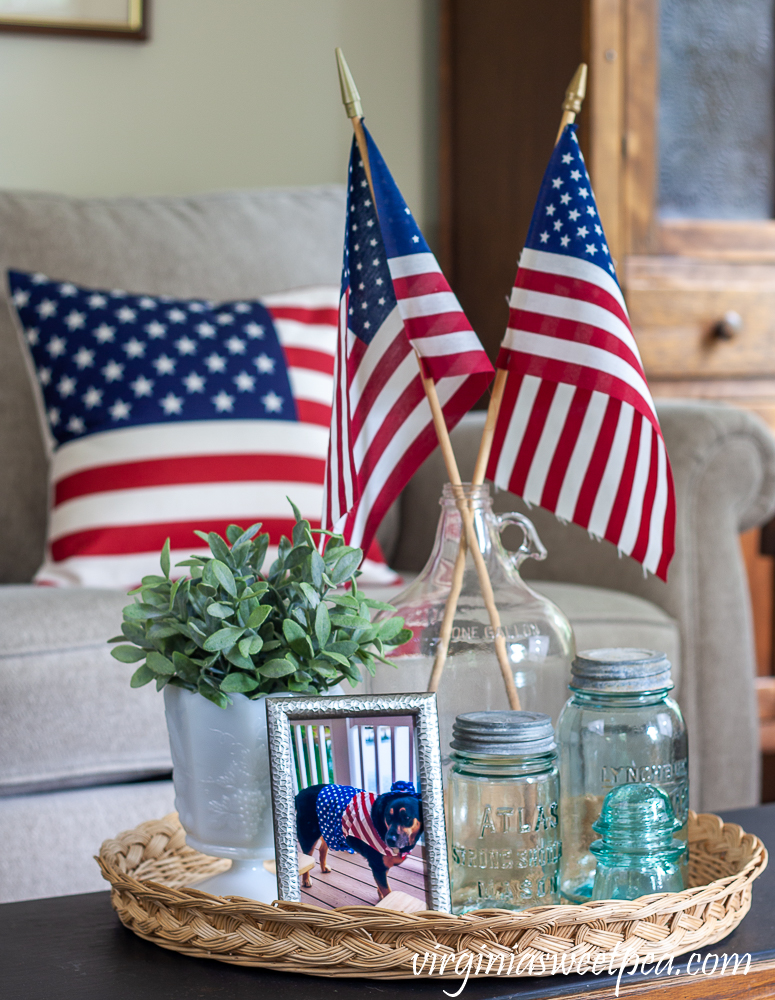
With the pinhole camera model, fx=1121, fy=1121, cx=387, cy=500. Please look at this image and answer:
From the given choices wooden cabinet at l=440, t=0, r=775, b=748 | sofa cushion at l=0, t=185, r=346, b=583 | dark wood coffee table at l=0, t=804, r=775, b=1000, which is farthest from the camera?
wooden cabinet at l=440, t=0, r=775, b=748

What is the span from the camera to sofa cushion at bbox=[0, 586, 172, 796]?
110cm

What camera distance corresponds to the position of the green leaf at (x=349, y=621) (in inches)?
26.8

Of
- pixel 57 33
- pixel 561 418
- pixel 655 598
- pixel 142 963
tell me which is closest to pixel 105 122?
pixel 57 33

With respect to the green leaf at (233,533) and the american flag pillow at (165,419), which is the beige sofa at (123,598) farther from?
the green leaf at (233,533)

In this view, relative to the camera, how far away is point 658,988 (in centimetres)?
60

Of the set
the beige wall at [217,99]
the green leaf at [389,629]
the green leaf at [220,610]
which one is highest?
the beige wall at [217,99]

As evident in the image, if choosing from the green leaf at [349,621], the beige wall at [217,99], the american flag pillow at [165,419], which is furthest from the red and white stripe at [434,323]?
the beige wall at [217,99]

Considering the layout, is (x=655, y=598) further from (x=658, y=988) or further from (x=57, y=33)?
(x=57, y=33)

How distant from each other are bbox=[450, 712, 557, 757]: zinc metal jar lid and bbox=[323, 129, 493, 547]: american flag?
0.24 meters

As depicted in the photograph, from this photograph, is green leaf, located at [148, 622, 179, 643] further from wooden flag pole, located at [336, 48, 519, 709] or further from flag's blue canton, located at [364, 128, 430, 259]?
flag's blue canton, located at [364, 128, 430, 259]

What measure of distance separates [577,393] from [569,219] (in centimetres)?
14

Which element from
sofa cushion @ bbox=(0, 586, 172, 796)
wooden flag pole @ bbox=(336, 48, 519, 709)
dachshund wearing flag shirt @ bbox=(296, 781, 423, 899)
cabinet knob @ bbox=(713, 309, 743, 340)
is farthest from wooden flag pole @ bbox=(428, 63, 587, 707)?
cabinet knob @ bbox=(713, 309, 743, 340)

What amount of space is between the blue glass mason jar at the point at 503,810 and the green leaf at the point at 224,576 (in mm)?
153

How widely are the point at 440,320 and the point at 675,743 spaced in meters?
0.33
